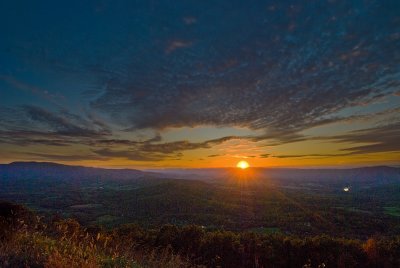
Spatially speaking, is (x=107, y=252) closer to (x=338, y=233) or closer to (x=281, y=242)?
(x=281, y=242)

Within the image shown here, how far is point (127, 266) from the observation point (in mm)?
5754

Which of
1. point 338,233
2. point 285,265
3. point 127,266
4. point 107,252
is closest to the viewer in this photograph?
point 127,266

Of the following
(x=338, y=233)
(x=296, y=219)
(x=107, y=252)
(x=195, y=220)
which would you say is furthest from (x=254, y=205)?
(x=107, y=252)

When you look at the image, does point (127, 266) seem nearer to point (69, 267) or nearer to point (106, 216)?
point (69, 267)

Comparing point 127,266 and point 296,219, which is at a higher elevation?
point 127,266

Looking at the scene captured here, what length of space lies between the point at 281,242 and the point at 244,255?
6.79 m

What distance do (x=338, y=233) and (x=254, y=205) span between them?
81.6m

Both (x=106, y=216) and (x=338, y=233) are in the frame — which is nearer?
(x=338, y=233)

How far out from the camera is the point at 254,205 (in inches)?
7032

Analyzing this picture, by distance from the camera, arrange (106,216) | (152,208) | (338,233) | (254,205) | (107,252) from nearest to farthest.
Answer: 1. (107,252)
2. (338,233)
3. (106,216)
4. (152,208)
5. (254,205)

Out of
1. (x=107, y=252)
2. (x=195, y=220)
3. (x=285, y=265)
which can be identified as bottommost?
(x=195, y=220)

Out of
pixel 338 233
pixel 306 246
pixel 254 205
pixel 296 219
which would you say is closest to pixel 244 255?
pixel 306 246

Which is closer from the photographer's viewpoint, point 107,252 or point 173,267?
point 173,267

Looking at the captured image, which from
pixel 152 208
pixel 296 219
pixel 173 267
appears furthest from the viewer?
pixel 152 208
